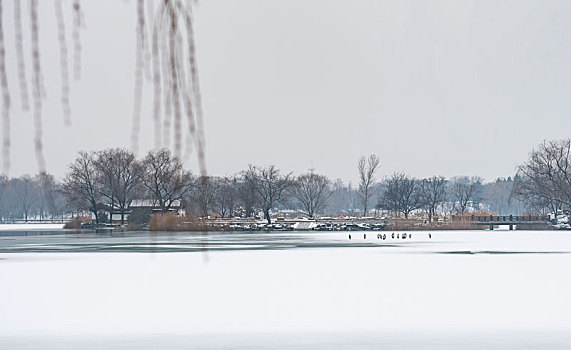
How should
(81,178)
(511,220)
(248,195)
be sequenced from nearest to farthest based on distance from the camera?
1. (81,178)
2. (511,220)
3. (248,195)

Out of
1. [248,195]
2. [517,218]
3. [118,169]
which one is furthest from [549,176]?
[118,169]

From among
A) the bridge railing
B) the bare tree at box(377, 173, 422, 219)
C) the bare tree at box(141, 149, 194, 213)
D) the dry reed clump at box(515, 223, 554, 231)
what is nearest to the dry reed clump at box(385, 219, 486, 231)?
the bridge railing

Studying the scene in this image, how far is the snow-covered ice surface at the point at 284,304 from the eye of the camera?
13.0 meters

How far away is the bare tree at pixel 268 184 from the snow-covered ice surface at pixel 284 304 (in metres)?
72.2

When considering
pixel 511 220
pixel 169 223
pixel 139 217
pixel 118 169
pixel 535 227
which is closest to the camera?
pixel 118 169

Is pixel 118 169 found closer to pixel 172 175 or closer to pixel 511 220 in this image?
pixel 172 175

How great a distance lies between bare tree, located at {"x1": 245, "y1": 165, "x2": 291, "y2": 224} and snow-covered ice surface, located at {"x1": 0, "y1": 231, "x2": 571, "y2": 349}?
7218 centimetres

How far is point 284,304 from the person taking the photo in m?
16.9

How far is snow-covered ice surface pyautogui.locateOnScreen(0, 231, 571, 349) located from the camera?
12953mm

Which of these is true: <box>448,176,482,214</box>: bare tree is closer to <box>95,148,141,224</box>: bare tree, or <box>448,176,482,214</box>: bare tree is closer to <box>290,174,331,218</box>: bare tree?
<box>290,174,331,218</box>: bare tree

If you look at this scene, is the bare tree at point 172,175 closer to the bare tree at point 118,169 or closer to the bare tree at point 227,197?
the bare tree at point 118,169

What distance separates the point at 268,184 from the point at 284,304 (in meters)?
87.8

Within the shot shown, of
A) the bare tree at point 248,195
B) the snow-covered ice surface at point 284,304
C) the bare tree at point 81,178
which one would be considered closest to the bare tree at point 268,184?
the bare tree at point 248,195

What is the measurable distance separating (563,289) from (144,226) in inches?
2495
